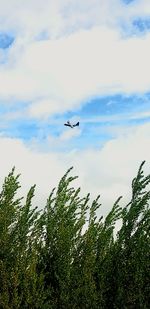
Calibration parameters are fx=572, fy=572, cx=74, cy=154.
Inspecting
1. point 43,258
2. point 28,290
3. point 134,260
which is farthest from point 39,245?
point 134,260

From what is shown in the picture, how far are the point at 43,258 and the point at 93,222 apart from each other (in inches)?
74.5

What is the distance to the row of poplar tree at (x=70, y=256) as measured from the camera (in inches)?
633

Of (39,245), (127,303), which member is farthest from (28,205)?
(127,303)

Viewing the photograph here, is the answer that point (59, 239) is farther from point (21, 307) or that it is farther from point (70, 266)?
point (21, 307)

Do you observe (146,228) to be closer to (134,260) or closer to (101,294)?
(134,260)

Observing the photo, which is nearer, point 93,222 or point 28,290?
point 28,290

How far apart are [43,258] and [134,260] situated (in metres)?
2.71

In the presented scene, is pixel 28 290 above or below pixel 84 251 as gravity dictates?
below

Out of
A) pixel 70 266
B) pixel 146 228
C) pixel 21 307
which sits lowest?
pixel 21 307

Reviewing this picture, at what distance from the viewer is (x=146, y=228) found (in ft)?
57.6

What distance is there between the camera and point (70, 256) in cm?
1672

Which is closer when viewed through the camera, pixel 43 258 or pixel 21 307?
pixel 21 307

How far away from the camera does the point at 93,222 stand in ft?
57.8

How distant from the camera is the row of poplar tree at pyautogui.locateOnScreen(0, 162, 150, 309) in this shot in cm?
1608
